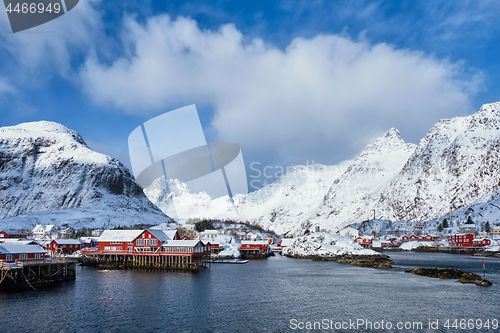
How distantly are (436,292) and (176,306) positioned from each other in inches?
1442

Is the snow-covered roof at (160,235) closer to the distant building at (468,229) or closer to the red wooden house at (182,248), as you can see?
Result: the red wooden house at (182,248)

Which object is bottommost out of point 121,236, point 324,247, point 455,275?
point 324,247

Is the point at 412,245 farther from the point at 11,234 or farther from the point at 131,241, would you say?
the point at 11,234

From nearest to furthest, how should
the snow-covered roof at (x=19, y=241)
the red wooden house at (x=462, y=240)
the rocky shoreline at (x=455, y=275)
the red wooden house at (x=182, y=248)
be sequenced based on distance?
the rocky shoreline at (x=455, y=275) → the snow-covered roof at (x=19, y=241) → the red wooden house at (x=182, y=248) → the red wooden house at (x=462, y=240)

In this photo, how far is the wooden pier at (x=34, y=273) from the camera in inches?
1991

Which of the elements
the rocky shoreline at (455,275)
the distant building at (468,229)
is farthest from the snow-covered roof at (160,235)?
the distant building at (468,229)

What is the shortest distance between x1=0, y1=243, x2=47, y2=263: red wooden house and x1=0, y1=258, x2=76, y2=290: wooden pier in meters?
1.84

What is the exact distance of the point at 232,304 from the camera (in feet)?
140

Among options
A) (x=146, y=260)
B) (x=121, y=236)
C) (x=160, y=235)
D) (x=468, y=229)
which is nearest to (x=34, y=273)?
(x=146, y=260)

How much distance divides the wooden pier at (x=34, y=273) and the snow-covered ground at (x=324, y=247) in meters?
83.5

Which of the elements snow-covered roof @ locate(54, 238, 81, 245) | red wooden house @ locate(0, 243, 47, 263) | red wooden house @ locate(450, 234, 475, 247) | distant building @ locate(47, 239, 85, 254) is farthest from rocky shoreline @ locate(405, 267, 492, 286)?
red wooden house @ locate(450, 234, 475, 247)

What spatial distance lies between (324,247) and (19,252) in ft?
313

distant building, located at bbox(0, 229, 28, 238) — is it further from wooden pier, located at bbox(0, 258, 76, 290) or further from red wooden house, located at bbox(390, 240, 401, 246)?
red wooden house, located at bbox(390, 240, 401, 246)

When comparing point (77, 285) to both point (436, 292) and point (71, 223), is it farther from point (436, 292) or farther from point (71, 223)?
point (71, 223)
